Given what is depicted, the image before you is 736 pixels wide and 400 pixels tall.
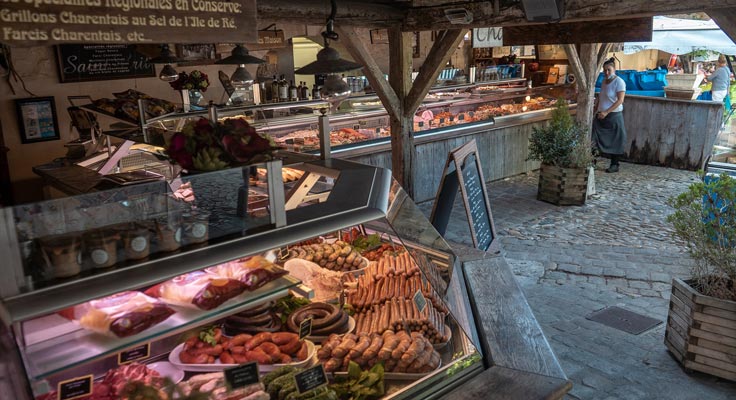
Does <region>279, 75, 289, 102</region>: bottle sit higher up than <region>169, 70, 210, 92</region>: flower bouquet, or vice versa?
<region>169, 70, 210, 92</region>: flower bouquet

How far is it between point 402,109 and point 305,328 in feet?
14.1

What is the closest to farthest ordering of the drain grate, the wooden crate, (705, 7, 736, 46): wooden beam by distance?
(705, 7, 736, 46): wooden beam
the drain grate
the wooden crate

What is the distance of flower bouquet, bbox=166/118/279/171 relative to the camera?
7.39 feet

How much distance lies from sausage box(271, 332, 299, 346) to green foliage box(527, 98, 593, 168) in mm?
6768

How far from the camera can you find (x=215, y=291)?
7.74ft

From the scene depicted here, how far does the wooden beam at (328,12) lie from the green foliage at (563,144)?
3619mm

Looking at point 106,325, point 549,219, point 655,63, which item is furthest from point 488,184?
point 655,63

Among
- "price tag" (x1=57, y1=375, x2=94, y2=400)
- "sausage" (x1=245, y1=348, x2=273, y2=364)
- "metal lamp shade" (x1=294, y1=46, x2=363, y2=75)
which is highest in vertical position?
"metal lamp shade" (x1=294, y1=46, x2=363, y2=75)

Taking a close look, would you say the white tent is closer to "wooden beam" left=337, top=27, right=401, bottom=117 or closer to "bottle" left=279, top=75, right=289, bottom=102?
"bottle" left=279, top=75, right=289, bottom=102

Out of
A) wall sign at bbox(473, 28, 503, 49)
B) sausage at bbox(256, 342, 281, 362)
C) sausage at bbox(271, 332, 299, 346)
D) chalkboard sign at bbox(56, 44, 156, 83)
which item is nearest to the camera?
sausage at bbox(256, 342, 281, 362)

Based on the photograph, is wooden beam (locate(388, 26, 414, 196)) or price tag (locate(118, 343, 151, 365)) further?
wooden beam (locate(388, 26, 414, 196))

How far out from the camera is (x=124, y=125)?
18.6ft

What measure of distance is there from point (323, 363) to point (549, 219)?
6.09 m

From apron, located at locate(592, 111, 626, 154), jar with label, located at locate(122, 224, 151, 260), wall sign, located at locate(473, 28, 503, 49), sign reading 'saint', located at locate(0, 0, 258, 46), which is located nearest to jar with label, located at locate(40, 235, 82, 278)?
jar with label, located at locate(122, 224, 151, 260)
